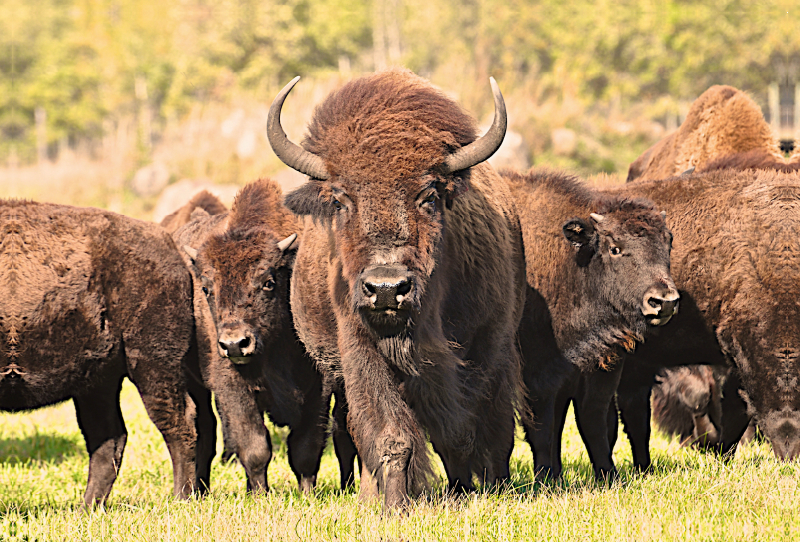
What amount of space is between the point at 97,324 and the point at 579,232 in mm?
3921

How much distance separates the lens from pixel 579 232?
705cm

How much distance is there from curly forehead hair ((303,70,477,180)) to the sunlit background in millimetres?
7048

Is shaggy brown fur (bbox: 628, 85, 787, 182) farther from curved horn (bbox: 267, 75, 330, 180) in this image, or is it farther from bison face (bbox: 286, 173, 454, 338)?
curved horn (bbox: 267, 75, 330, 180)

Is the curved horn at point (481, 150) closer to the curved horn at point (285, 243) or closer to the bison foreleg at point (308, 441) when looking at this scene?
the curved horn at point (285, 243)

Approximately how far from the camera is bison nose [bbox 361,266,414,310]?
468 cm

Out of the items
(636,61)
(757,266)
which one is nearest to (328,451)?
(757,266)

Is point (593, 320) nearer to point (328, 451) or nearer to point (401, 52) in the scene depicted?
point (328, 451)

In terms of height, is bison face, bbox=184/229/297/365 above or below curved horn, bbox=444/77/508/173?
Result: below

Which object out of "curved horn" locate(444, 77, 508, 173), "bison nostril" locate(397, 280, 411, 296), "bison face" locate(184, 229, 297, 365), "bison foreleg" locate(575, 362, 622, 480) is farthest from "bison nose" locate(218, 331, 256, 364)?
"bison foreleg" locate(575, 362, 622, 480)

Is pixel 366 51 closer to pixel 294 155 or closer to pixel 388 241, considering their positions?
pixel 294 155

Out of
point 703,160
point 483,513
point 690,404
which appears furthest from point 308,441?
point 703,160

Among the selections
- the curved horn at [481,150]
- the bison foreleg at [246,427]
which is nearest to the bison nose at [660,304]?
the curved horn at [481,150]

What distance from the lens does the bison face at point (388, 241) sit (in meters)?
4.75

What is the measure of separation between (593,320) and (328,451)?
3579 mm
